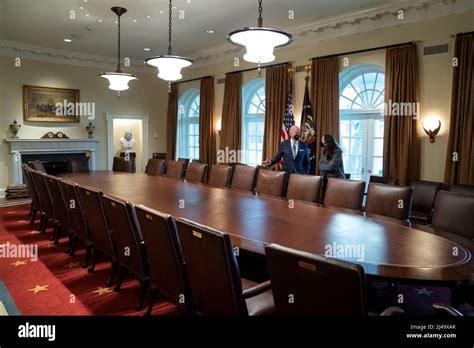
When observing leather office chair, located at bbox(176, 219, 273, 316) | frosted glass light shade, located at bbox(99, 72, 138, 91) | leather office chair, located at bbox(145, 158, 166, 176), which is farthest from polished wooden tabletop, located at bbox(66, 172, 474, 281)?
Result: leather office chair, located at bbox(145, 158, 166, 176)

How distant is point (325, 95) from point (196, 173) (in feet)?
8.51

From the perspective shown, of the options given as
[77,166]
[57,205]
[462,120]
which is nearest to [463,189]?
[462,120]

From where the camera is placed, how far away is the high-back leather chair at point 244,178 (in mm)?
4461

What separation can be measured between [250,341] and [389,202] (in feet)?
6.46

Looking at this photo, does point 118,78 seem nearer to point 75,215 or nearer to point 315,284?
point 75,215

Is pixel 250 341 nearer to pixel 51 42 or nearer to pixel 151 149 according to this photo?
pixel 51 42

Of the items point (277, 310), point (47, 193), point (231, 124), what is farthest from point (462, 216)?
point (231, 124)

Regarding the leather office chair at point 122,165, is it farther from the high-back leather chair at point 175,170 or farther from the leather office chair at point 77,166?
the high-back leather chair at point 175,170

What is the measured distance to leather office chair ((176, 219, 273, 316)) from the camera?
1657mm

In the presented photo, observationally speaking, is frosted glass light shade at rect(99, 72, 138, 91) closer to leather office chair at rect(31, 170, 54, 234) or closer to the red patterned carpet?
leather office chair at rect(31, 170, 54, 234)

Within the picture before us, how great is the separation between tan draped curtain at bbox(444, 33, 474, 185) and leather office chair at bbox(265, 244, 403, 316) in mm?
3808

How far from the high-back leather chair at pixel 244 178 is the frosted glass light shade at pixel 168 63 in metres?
1.44

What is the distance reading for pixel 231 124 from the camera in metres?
7.75

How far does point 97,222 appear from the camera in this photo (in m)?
3.09
